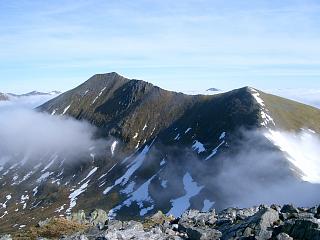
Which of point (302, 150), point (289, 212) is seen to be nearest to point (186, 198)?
point (302, 150)

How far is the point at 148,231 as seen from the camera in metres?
32.1

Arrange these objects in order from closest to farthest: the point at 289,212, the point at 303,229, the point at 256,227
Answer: the point at 303,229 < the point at 256,227 < the point at 289,212

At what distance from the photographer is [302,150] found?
18288 cm

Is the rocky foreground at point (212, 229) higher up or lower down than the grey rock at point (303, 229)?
lower down

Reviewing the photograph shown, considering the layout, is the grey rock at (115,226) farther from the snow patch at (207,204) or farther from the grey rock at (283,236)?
the snow patch at (207,204)

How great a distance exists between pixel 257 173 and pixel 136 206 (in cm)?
4556

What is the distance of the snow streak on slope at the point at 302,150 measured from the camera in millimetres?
159775

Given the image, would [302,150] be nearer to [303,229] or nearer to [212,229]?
[212,229]

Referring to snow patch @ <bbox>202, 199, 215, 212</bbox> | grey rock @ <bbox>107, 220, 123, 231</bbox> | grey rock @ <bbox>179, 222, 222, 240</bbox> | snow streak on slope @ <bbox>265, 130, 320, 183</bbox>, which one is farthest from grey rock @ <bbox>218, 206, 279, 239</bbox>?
snow streak on slope @ <bbox>265, 130, 320, 183</bbox>

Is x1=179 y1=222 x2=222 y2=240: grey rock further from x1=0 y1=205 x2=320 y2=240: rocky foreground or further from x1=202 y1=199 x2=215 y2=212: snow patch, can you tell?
x1=202 y1=199 x2=215 y2=212: snow patch

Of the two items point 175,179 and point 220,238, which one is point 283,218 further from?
point 175,179

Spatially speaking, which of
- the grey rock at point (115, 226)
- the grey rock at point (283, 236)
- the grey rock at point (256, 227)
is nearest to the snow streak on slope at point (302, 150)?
the grey rock at point (115, 226)

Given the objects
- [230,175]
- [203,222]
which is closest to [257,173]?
[230,175]

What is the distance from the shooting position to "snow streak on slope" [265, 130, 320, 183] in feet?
524
